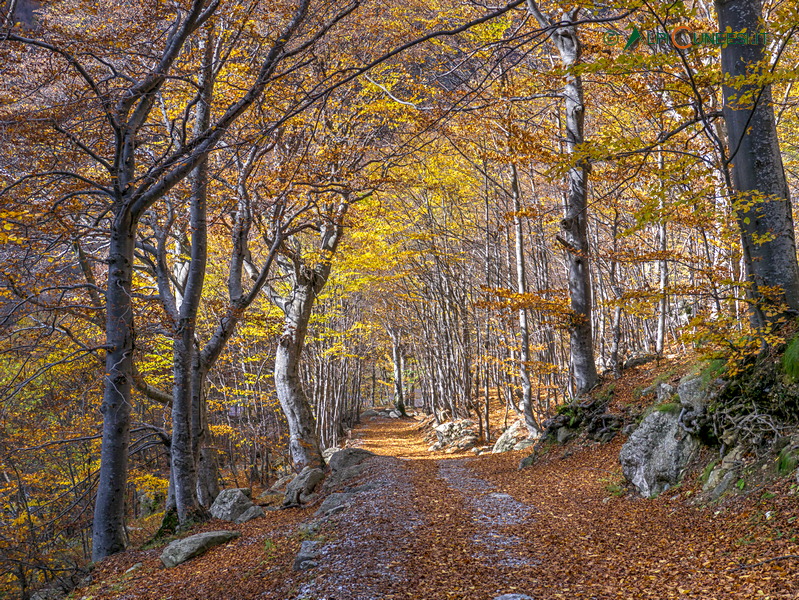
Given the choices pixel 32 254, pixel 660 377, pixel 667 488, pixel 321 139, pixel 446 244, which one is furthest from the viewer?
pixel 446 244

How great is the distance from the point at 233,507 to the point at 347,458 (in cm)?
329

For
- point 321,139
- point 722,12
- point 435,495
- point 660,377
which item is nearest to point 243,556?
point 435,495

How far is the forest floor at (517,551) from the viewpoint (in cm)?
408

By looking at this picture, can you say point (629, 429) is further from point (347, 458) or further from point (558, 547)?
point (347, 458)

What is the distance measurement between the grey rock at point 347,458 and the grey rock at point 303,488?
0.75 meters

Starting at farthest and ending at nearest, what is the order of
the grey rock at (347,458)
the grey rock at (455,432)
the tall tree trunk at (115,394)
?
the grey rock at (455,432)
the grey rock at (347,458)
the tall tree trunk at (115,394)

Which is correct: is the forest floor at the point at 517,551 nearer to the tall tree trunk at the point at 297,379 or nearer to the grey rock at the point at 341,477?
the grey rock at the point at 341,477

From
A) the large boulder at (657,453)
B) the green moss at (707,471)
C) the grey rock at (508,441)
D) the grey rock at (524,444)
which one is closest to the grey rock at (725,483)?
the green moss at (707,471)

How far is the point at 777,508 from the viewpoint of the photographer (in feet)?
14.6

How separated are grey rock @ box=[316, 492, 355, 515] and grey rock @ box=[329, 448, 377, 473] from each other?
2.73 meters

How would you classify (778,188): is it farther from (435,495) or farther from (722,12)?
(435,495)

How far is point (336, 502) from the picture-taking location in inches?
343

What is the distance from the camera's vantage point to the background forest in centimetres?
588

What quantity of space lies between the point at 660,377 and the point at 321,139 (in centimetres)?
925
